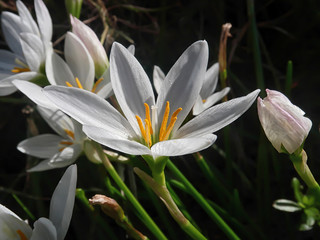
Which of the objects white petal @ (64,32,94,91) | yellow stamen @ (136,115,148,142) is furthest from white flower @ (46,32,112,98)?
yellow stamen @ (136,115,148,142)

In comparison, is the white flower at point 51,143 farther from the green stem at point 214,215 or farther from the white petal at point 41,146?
the green stem at point 214,215

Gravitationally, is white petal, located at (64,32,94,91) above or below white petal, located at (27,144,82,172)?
above

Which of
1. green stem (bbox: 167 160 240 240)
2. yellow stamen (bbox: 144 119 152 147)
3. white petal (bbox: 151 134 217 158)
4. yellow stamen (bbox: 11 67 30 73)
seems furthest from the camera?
yellow stamen (bbox: 11 67 30 73)

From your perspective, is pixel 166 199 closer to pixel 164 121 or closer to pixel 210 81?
pixel 164 121

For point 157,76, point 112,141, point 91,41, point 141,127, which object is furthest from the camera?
point 157,76

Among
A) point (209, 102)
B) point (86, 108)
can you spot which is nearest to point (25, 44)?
point (86, 108)

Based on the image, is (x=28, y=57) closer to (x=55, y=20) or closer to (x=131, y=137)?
(x=131, y=137)

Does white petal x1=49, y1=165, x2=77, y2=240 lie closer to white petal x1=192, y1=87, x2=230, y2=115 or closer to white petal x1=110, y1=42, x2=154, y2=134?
white petal x1=110, y1=42, x2=154, y2=134
